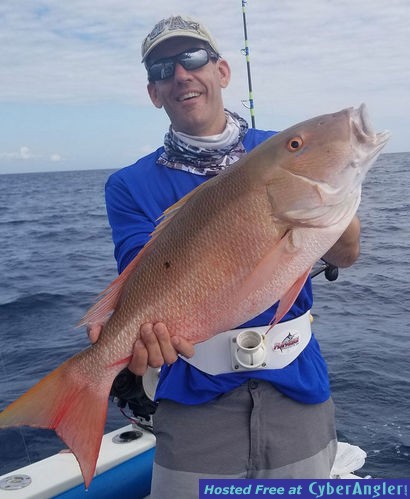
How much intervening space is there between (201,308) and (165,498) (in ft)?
3.48

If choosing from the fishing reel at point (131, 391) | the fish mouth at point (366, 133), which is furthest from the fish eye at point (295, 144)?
the fishing reel at point (131, 391)

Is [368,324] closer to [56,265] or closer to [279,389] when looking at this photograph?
[279,389]

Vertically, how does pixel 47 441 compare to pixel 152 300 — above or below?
below

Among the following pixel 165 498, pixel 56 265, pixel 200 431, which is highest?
pixel 200 431

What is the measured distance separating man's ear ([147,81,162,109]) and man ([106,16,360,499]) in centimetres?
2

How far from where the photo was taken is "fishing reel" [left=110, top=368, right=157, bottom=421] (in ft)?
10.1

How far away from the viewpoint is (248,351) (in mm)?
2605

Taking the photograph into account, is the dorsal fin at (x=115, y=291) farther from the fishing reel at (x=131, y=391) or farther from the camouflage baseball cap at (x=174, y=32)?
the camouflage baseball cap at (x=174, y=32)

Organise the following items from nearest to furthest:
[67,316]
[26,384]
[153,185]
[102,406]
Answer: [102,406] < [153,185] < [26,384] < [67,316]

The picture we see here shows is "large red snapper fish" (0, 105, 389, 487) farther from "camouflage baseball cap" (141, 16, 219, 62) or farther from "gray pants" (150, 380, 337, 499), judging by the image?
"camouflage baseball cap" (141, 16, 219, 62)

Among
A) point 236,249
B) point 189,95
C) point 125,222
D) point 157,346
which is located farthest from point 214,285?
point 189,95

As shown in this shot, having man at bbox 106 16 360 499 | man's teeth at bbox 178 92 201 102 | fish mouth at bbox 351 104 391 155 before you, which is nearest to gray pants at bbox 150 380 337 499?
man at bbox 106 16 360 499

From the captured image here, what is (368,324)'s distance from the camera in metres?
8.56

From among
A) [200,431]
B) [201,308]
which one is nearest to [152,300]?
[201,308]
